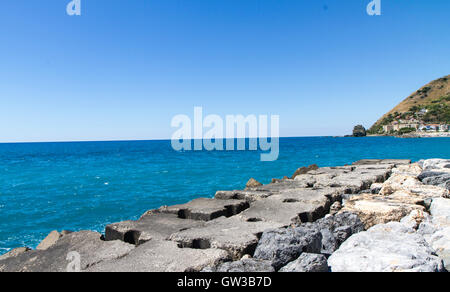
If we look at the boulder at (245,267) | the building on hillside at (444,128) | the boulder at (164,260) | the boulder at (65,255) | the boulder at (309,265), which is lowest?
the boulder at (65,255)

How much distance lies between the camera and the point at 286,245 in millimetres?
2670

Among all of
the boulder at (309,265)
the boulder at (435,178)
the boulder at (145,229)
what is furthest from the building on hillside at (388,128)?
the boulder at (309,265)

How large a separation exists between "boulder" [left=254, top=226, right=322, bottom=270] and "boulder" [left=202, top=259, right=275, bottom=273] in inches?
6.9

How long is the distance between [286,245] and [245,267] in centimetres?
50

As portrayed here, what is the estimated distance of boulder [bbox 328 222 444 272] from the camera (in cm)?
233

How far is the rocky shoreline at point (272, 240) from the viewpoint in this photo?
248cm

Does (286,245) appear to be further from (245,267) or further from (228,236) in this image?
(228,236)

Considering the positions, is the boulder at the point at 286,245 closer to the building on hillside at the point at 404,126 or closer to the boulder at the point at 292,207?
the boulder at the point at 292,207

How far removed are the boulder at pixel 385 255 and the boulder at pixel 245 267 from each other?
0.61m

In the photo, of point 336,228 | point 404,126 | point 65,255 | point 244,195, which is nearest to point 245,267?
point 336,228

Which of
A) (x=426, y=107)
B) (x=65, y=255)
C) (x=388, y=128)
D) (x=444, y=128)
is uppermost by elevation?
(x=426, y=107)

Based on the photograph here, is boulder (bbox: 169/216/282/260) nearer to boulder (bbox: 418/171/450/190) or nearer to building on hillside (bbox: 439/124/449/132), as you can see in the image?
boulder (bbox: 418/171/450/190)
